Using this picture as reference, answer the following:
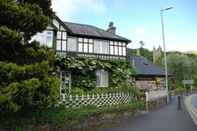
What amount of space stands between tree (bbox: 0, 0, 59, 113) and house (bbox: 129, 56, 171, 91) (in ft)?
70.1

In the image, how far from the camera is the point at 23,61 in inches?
370

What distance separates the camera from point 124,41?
25.3m

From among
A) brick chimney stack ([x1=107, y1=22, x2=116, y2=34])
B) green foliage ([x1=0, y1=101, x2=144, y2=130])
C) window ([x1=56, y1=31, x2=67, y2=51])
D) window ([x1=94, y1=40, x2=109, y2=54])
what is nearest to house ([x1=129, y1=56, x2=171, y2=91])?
brick chimney stack ([x1=107, y1=22, x2=116, y2=34])

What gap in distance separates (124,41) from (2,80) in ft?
61.0

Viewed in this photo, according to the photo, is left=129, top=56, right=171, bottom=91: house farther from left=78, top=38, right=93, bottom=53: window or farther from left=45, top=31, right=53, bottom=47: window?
left=45, top=31, right=53, bottom=47: window

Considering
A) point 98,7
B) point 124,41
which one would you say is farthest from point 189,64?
point 98,7

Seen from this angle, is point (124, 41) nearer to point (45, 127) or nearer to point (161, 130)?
point (161, 130)

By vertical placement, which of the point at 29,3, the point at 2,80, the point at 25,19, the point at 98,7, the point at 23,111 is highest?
the point at 98,7

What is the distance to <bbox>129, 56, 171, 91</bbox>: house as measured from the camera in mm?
30859

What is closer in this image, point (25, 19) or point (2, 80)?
point (2, 80)

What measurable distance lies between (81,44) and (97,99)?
8.45 metres

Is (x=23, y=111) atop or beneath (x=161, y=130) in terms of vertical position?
atop

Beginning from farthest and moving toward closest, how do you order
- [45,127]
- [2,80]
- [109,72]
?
1. [109,72]
2. [45,127]
3. [2,80]

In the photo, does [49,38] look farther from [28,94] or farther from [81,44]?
[28,94]
